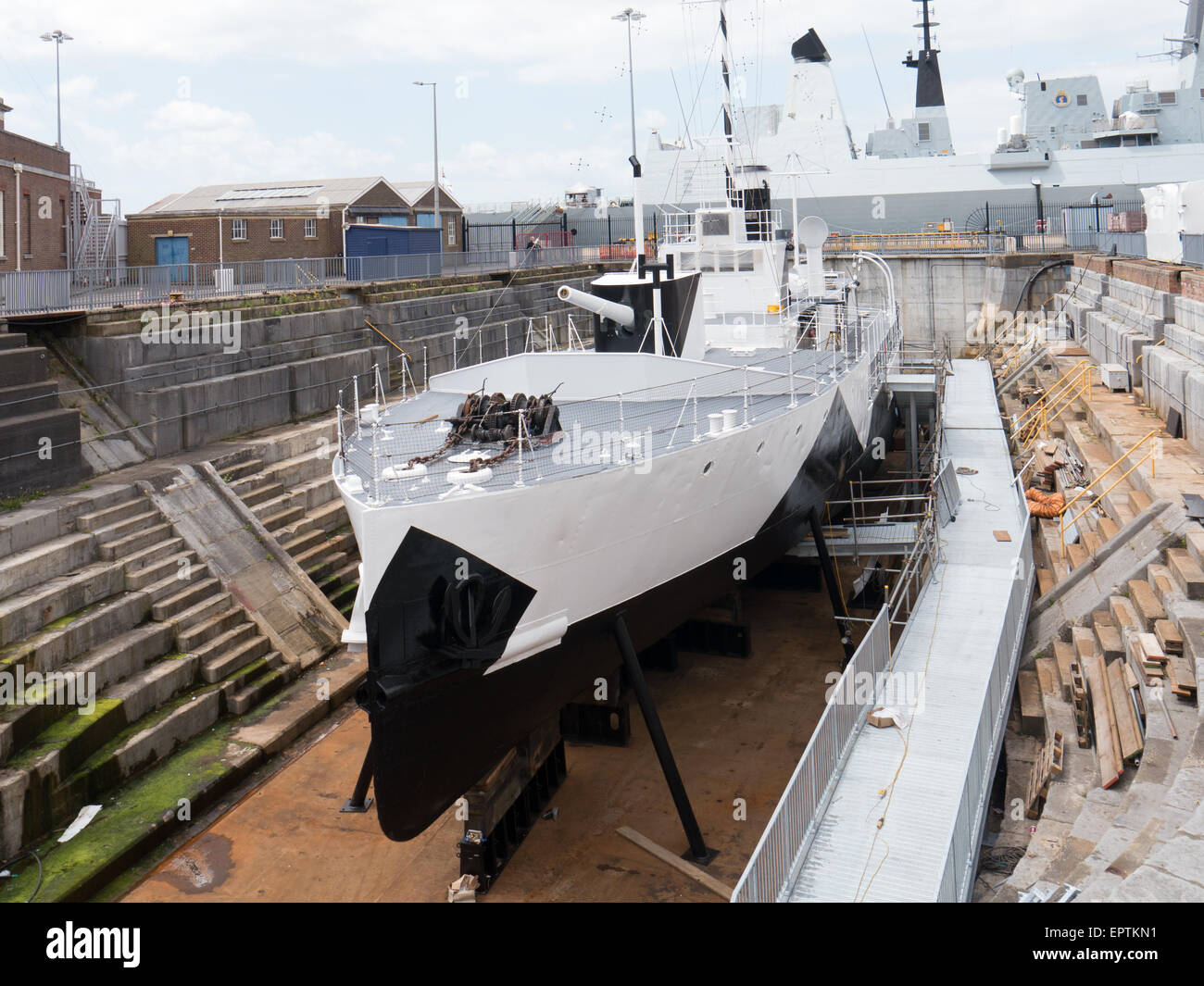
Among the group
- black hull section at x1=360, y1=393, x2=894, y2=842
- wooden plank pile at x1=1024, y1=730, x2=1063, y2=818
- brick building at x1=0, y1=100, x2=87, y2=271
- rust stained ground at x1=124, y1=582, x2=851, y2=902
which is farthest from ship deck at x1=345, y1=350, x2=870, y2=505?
brick building at x1=0, y1=100, x2=87, y2=271

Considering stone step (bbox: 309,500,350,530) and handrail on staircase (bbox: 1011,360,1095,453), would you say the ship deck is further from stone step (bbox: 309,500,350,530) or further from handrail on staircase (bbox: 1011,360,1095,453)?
handrail on staircase (bbox: 1011,360,1095,453)

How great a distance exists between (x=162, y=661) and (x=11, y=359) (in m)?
4.67

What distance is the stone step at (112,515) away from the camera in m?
12.5

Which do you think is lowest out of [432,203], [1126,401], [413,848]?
[413,848]

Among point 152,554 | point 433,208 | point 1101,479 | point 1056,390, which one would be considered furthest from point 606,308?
point 433,208

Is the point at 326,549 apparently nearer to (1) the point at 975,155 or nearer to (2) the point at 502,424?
(2) the point at 502,424

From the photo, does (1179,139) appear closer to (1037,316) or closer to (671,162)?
(1037,316)

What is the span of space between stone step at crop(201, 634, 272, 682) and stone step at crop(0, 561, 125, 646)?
1.47 m

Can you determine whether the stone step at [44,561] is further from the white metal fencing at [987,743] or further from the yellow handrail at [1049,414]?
the yellow handrail at [1049,414]

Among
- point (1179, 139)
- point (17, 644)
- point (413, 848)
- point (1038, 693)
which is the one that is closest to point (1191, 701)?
point (1038, 693)

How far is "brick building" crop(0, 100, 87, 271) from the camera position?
18.5 metres

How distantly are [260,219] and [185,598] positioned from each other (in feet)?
57.2

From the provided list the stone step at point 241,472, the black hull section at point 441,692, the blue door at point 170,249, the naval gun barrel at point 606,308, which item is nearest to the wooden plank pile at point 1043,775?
the black hull section at point 441,692

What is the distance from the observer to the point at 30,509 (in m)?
12.2
